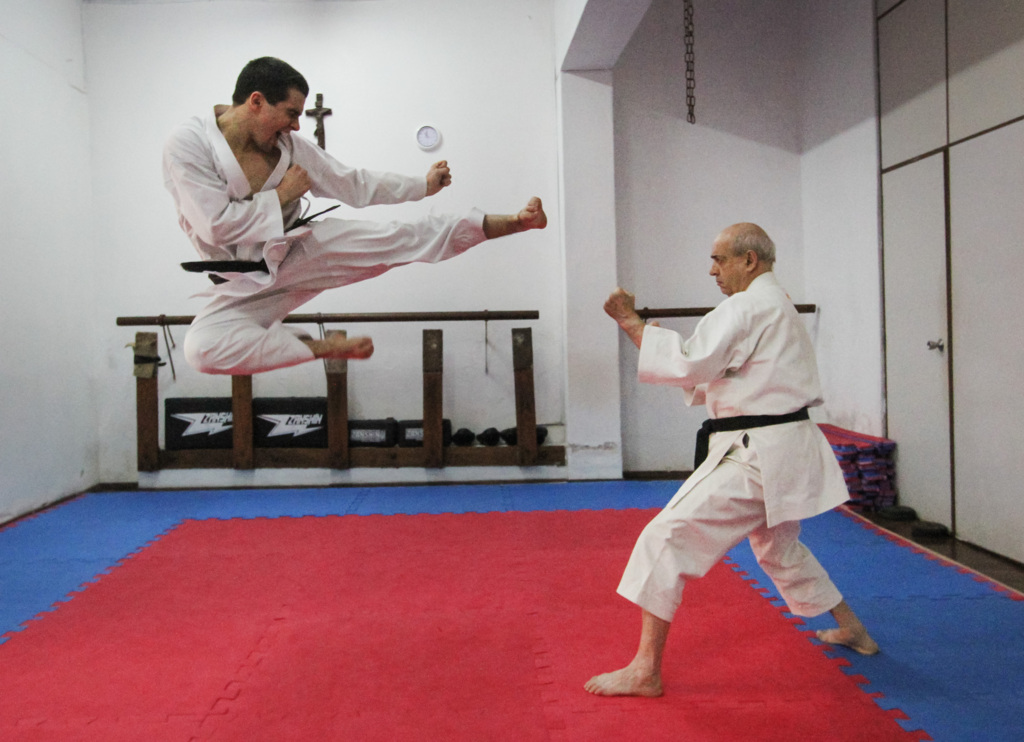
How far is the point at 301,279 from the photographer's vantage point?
2.96 m

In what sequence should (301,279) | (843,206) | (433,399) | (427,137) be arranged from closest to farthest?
A: (301,279)
(843,206)
(433,399)
(427,137)

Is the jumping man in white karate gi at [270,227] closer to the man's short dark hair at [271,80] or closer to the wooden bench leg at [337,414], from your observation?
the man's short dark hair at [271,80]

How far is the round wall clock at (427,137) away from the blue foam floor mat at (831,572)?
2.56 metres

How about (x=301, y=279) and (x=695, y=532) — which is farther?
(x=301, y=279)

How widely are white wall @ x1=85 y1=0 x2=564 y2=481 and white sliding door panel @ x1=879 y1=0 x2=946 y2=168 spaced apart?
2.28 metres

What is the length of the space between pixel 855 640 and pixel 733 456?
0.84m

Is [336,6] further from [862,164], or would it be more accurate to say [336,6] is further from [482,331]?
[862,164]

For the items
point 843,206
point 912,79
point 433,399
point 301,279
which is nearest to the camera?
point 301,279

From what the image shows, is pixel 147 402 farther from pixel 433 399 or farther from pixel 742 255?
pixel 742 255

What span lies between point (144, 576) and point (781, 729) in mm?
2964

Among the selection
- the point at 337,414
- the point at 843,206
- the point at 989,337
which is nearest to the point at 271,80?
the point at 337,414

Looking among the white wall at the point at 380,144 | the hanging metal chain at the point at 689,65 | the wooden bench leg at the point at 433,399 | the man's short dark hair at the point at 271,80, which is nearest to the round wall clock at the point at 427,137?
the white wall at the point at 380,144

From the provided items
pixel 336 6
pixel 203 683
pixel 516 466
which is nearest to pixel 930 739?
pixel 203 683

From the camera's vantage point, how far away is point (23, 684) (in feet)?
8.45
